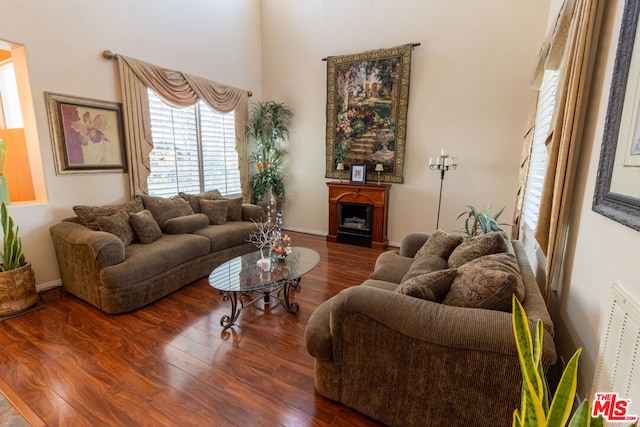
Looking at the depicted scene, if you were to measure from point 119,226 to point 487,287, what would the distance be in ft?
10.8

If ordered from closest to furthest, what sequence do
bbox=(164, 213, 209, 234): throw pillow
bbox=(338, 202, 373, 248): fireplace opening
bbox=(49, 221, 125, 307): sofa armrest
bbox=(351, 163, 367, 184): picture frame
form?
1. bbox=(49, 221, 125, 307): sofa armrest
2. bbox=(164, 213, 209, 234): throw pillow
3. bbox=(351, 163, 367, 184): picture frame
4. bbox=(338, 202, 373, 248): fireplace opening

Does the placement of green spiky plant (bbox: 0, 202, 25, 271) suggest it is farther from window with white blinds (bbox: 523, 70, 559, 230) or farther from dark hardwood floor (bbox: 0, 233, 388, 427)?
window with white blinds (bbox: 523, 70, 559, 230)

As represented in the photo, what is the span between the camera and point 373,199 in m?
4.73

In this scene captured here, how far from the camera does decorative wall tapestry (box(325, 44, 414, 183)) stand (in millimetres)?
4520

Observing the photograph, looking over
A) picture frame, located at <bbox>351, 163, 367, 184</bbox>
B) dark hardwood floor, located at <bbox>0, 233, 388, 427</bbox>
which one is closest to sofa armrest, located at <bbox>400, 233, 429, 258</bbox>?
dark hardwood floor, located at <bbox>0, 233, 388, 427</bbox>

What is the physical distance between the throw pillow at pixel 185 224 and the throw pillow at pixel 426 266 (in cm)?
266

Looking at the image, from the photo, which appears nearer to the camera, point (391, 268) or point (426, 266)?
point (426, 266)

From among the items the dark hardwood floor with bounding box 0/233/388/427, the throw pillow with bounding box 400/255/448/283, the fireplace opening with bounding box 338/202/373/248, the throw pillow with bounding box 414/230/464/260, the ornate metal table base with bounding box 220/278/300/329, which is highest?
the throw pillow with bounding box 414/230/464/260

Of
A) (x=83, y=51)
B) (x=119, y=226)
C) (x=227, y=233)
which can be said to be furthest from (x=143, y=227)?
(x=83, y=51)

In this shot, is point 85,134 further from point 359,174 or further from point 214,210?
point 359,174

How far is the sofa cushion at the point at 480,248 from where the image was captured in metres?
2.01

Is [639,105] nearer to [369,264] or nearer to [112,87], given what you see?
[369,264]

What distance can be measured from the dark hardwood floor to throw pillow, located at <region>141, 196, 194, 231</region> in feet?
3.66
